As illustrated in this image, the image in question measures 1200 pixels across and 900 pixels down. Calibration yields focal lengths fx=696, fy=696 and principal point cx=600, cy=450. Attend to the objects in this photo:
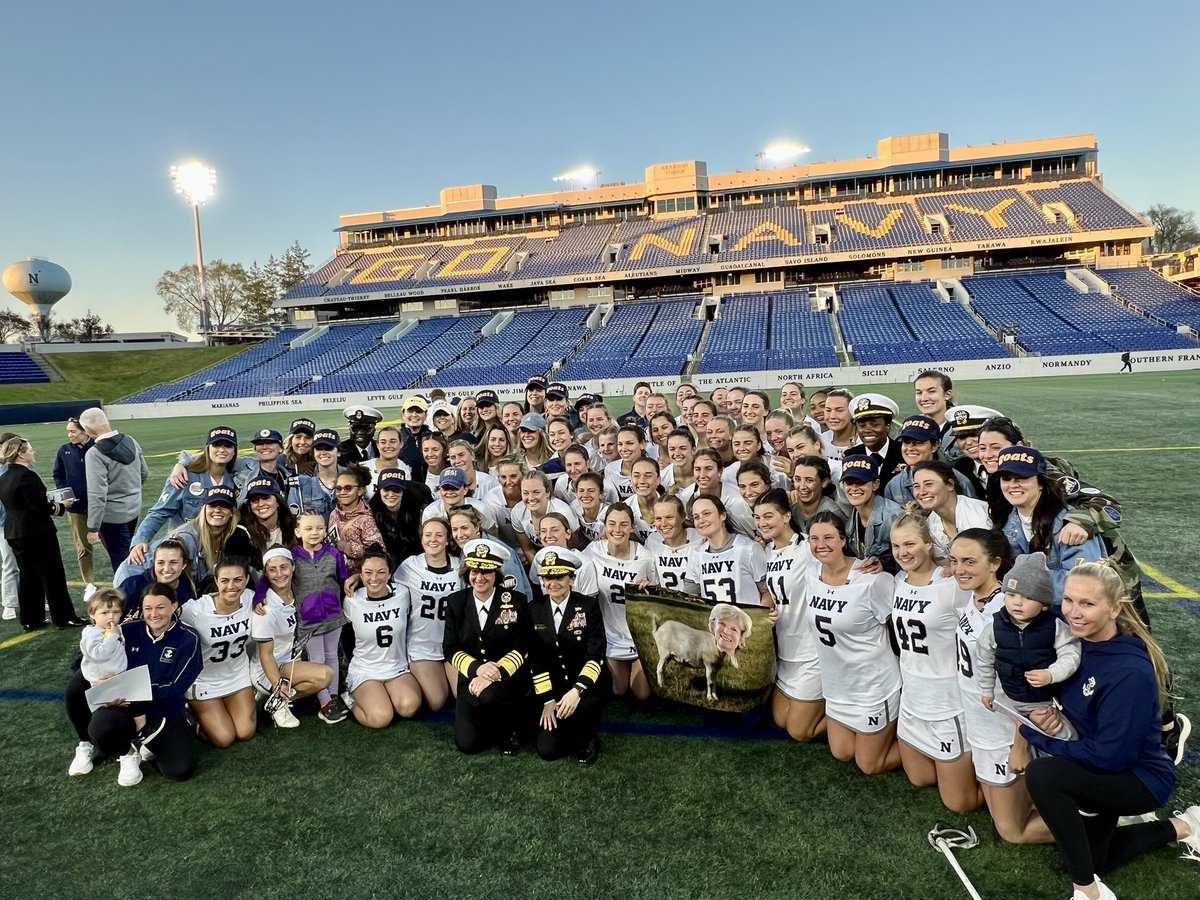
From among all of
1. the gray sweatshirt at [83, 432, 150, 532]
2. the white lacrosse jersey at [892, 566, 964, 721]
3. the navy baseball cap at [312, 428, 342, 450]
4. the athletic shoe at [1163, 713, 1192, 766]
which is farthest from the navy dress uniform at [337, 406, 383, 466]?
the athletic shoe at [1163, 713, 1192, 766]

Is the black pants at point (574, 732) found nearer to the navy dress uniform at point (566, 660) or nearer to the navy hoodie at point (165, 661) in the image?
the navy dress uniform at point (566, 660)

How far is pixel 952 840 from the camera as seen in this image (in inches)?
139

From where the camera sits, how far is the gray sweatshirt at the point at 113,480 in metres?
7.26

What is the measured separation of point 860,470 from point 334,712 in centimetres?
416

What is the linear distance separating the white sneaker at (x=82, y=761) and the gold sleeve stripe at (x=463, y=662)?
2.44 meters

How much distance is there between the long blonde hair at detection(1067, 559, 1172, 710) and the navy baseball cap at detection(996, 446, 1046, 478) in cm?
98

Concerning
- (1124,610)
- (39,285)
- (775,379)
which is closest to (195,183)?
(39,285)

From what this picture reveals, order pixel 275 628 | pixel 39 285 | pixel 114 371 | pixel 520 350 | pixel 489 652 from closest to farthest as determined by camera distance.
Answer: pixel 489 652 → pixel 275 628 → pixel 520 350 → pixel 114 371 → pixel 39 285

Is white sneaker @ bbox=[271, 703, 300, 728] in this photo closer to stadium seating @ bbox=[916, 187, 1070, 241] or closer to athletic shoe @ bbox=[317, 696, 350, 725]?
athletic shoe @ bbox=[317, 696, 350, 725]

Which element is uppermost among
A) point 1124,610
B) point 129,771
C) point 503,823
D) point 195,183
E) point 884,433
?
point 195,183

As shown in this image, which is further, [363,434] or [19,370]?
[19,370]

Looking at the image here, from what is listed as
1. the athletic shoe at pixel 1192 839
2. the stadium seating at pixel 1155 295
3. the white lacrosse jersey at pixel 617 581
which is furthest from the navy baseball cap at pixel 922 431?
the stadium seating at pixel 1155 295

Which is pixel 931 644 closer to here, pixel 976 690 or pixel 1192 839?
pixel 976 690

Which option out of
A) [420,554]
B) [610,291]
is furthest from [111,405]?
→ [420,554]
